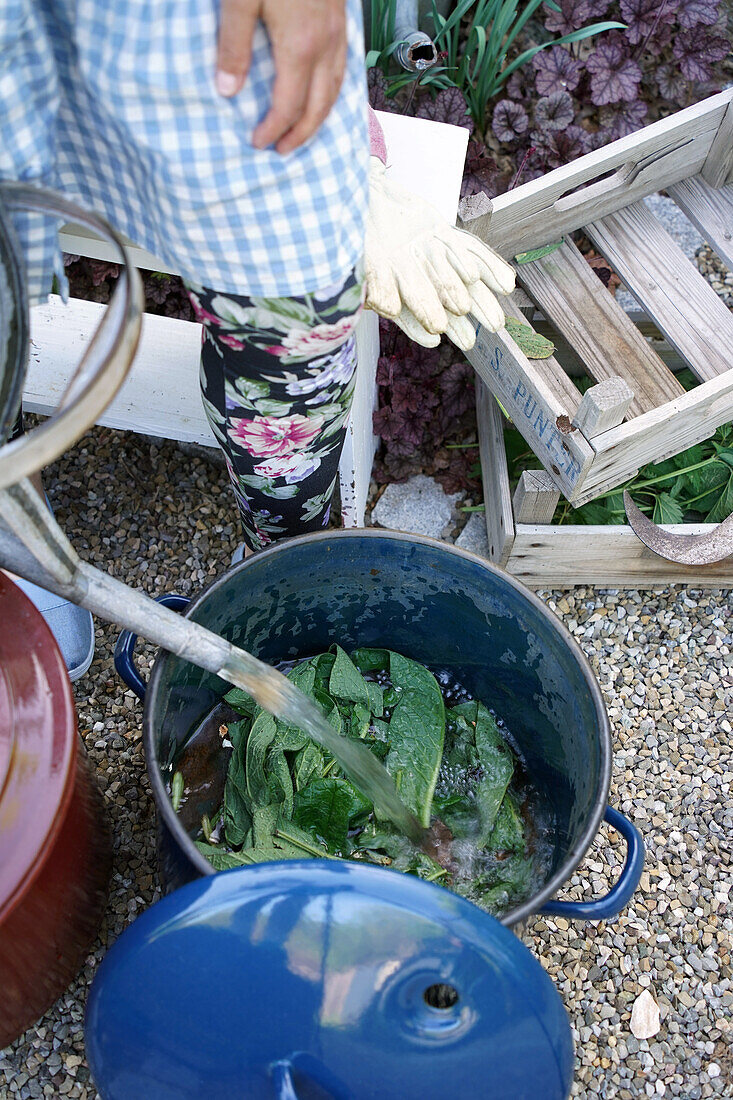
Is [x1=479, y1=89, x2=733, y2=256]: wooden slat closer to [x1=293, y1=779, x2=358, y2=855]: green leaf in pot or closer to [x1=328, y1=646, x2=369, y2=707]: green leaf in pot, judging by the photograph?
[x1=328, y1=646, x2=369, y2=707]: green leaf in pot

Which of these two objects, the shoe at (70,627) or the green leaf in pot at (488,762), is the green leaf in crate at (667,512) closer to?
the green leaf in pot at (488,762)

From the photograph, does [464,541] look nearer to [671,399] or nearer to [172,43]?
[671,399]

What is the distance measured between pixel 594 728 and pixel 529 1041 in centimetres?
45

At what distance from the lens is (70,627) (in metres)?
1.78

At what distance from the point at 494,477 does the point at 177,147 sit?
128cm

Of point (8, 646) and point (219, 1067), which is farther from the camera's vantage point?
point (8, 646)

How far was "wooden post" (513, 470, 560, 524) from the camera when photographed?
6.08 feet

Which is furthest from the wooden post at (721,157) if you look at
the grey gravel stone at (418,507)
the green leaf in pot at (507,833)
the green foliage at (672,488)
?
the green leaf in pot at (507,833)

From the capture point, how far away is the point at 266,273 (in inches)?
40.3

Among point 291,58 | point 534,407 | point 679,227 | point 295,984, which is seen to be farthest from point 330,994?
point 679,227

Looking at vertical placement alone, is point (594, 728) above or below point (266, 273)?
below

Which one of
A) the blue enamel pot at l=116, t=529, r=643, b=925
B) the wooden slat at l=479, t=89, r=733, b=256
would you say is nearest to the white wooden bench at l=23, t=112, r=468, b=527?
the wooden slat at l=479, t=89, r=733, b=256

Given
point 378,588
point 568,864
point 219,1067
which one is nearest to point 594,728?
point 568,864

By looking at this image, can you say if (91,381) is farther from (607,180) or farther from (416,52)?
(416,52)
